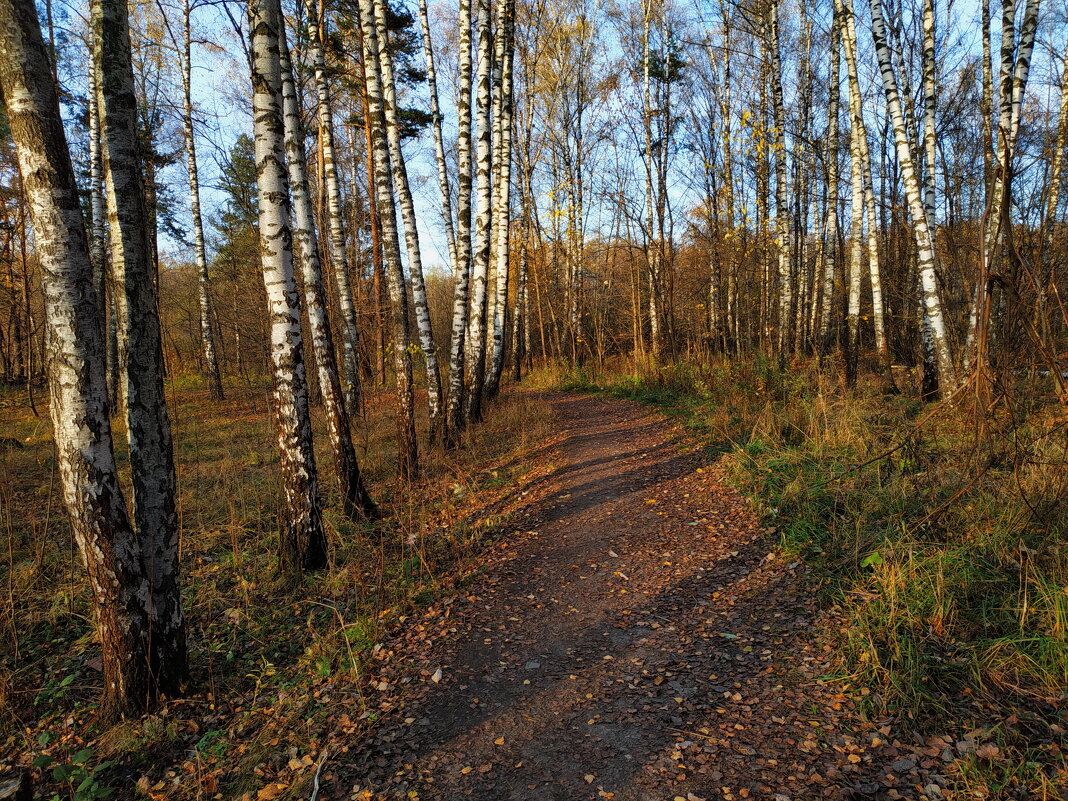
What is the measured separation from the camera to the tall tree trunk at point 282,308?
14.3 ft

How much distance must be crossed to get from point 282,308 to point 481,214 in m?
5.63

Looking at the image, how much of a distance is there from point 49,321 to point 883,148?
20311mm

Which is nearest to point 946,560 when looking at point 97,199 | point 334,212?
point 334,212

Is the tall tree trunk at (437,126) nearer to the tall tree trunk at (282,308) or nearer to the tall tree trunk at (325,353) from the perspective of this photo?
the tall tree trunk at (325,353)

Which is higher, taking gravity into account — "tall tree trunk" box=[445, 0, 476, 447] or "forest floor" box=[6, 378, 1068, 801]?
"tall tree trunk" box=[445, 0, 476, 447]

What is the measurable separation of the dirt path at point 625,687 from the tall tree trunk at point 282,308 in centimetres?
163

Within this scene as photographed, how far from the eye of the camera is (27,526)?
246 inches

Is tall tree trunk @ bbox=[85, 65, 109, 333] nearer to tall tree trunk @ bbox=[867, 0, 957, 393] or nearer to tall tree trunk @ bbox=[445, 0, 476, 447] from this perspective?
tall tree trunk @ bbox=[445, 0, 476, 447]

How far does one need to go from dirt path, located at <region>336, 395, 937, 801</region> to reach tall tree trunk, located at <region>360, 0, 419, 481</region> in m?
2.86

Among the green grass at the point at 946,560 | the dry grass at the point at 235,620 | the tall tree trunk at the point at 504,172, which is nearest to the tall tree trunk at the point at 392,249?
the dry grass at the point at 235,620

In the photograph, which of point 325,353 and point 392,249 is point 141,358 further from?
point 392,249

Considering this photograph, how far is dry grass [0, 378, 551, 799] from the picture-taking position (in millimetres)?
2982

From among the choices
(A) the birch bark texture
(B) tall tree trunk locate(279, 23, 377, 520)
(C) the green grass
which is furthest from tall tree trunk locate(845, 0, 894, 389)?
(B) tall tree trunk locate(279, 23, 377, 520)

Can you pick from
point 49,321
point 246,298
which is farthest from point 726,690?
point 246,298
